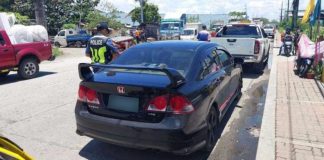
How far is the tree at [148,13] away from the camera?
71.5 meters

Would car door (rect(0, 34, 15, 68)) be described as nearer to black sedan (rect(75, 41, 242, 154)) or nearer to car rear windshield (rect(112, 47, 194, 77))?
car rear windshield (rect(112, 47, 194, 77))

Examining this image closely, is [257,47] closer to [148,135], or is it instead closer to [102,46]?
[102,46]

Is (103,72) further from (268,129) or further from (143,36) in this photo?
(143,36)

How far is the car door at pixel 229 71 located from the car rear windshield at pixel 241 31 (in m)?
6.05

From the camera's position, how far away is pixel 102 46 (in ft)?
22.4

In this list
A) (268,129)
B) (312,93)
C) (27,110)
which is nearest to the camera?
(268,129)

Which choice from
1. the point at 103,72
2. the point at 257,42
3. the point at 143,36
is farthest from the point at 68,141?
the point at 143,36

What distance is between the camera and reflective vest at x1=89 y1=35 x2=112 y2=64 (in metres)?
6.80

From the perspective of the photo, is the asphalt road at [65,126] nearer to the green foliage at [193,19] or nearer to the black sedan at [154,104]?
the black sedan at [154,104]

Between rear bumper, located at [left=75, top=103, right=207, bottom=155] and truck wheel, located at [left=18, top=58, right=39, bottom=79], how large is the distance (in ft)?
26.1

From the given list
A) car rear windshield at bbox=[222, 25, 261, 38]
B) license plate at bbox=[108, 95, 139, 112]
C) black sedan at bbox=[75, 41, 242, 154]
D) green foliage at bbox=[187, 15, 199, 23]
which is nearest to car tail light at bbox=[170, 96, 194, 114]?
black sedan at bbox=[75, 41, 242, 154]

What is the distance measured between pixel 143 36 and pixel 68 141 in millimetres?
24721

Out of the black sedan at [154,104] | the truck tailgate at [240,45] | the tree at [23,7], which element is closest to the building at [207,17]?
the tree at [23,7]

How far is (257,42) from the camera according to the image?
1090 cm
